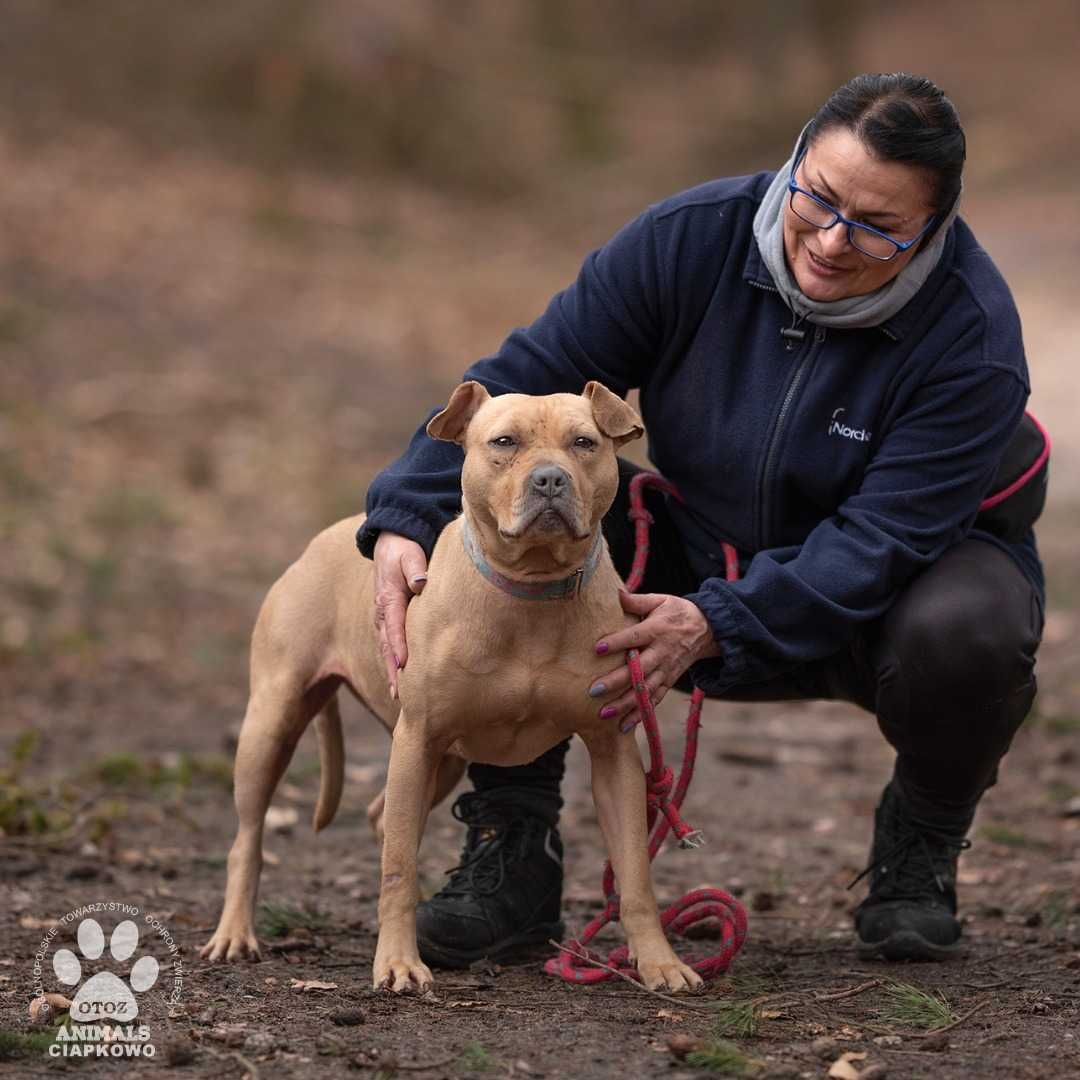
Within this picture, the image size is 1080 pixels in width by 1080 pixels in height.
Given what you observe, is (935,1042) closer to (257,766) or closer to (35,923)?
(257,766)

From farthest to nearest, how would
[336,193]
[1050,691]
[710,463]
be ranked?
[336,193] < [1050,691] < [710,463]

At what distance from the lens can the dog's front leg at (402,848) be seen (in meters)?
3.13

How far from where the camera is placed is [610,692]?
311 cm

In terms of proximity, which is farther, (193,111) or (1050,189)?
(1050,189)

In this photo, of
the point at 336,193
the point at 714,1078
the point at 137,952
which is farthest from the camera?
the point at 336,193

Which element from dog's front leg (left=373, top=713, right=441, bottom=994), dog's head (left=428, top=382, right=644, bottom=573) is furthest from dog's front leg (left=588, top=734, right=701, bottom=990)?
dog's head (left=428, top=382, right=644, bottom=573)

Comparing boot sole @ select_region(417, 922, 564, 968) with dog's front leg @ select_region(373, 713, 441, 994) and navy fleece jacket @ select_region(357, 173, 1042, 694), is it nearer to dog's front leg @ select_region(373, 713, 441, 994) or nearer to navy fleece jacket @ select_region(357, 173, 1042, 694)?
dog's front leg @ select_region(373, 713, 441, 994)

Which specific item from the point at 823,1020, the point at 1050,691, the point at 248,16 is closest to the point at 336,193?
the point at 248,16

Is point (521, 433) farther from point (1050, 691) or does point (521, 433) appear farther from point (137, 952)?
point (1050, 691)

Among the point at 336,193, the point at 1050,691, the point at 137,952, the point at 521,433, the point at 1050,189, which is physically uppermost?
the point at 1050,189

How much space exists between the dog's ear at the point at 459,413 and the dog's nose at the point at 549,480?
1.03 ft

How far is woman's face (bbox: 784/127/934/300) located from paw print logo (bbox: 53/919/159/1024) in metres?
1.98

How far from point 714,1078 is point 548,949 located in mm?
1094

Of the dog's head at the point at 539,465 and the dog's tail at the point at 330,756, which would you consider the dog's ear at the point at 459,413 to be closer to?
the dog's head at the point at 539,465
